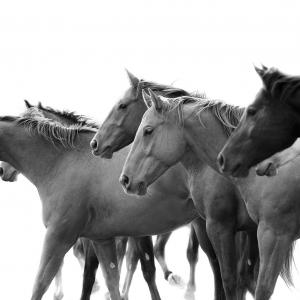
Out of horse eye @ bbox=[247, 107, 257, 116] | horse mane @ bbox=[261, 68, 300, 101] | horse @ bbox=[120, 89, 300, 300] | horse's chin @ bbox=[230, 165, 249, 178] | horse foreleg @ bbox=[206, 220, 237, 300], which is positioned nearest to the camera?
horse mane @ bbox=[261, 68, 300, 101]

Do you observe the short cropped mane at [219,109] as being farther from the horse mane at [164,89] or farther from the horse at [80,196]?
the horse at [80,196]

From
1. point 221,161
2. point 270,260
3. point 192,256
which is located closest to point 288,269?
point 270,260

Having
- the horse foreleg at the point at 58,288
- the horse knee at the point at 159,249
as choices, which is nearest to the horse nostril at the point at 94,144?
the horse knee at the point at 159,249

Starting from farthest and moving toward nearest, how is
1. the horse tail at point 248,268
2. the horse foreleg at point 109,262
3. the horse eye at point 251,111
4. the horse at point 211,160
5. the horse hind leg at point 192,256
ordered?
the horse hind leg at point 192,256 < the horse foreleg at point 109,262 < the horse tail at point 248,268 < the horse at point 211,160 < the horse eye at point 251,111

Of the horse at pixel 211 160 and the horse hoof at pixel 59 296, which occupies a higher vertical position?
the horse at pixel 211 160

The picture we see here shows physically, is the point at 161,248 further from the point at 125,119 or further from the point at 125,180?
the point at 125,180

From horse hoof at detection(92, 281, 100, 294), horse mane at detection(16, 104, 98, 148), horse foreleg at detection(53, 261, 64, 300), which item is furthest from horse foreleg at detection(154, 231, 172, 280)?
horse mane at detection(16, 104, 98, 148)

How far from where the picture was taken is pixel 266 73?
7.73 metres

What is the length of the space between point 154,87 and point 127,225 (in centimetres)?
135

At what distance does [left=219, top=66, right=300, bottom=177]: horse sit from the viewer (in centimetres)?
772

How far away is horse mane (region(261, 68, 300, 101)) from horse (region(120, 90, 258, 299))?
5.20ft

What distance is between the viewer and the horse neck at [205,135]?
9.19 m

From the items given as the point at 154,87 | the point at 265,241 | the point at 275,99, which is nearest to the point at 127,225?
the point at 154,87

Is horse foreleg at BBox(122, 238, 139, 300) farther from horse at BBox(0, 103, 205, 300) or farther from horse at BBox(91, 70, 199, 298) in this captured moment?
horse at BBox(91, 70, 199, 298)
